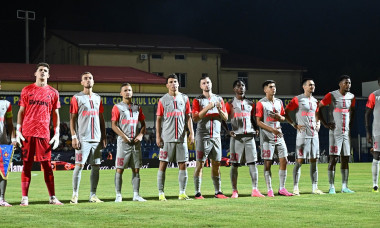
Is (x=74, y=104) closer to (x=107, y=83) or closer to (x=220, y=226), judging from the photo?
(x=220, y=226)

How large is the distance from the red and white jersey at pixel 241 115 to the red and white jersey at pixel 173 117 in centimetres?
110

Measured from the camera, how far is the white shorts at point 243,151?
13.5 m

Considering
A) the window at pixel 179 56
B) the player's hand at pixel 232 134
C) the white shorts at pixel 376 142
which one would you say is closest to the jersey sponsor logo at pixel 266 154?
the player's hand at pixel 232 134

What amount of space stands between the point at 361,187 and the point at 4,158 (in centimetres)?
849

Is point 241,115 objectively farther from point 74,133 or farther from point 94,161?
point 74,133

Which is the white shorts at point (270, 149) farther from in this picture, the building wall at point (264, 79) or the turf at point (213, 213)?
the building wall at point (264, 79)

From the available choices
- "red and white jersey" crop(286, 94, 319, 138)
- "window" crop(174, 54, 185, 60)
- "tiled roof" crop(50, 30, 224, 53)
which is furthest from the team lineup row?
"window" crop(174, 54, 185, 60)

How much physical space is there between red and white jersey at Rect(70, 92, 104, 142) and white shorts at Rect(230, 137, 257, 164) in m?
Answer: 2.74

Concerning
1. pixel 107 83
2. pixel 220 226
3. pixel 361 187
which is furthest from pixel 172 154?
pixel 107 83

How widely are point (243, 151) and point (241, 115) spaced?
696 millimetres

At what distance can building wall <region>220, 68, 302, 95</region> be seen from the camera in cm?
6700

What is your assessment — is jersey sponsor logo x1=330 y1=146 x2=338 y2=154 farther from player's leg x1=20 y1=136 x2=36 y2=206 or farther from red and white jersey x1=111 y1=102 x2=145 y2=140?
player's leg x1=20 y1=136 x2=36 y2=206

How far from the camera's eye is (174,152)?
12891 mm

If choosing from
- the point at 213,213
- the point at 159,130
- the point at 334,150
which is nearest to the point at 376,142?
the point at 334,150
